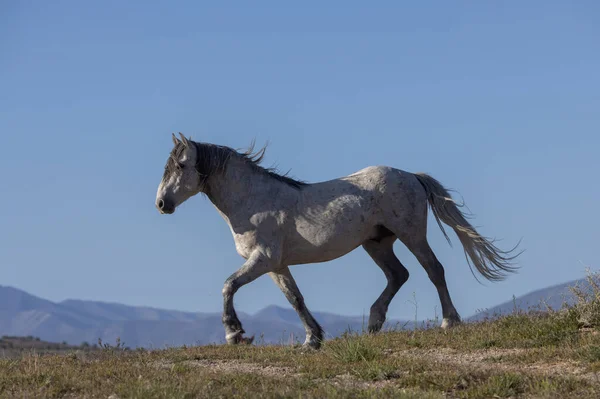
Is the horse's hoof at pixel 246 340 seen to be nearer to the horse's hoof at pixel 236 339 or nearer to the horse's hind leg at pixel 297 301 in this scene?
the horse's hoof at pixel 236 339

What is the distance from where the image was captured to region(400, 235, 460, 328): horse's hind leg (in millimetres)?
14414

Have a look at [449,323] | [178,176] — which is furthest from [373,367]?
[178,176]

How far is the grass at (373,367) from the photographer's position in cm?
886

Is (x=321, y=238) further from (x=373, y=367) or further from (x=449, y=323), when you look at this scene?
(x=373, y=367)

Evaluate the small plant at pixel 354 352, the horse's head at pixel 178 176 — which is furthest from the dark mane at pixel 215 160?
the small plant at pixel 354 352

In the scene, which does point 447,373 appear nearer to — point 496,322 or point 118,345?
point 496,322

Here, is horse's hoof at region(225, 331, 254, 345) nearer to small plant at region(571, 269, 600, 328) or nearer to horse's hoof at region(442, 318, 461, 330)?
horse's hoof at region(442, 318, 461, 330)

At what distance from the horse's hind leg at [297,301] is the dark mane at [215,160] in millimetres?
1345

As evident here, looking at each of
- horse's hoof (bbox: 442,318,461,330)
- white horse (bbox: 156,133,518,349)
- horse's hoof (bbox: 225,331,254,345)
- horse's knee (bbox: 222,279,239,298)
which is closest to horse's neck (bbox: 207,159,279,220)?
white horse (bbox: 156,133,518,349)

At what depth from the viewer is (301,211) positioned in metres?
14.1

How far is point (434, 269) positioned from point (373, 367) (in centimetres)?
482

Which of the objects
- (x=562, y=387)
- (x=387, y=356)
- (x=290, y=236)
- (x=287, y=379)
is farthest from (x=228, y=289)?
(x=562, y=387)

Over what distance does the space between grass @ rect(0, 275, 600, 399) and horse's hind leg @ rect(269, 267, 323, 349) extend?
84 centimetres

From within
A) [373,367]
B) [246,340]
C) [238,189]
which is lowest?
[373,367]
